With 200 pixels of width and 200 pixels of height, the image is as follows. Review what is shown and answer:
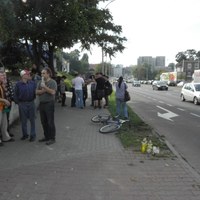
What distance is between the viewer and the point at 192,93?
87.2 ft

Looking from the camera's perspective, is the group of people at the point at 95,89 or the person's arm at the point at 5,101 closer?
the person's arm at the point at 5,101

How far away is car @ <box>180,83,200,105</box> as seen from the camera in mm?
25397

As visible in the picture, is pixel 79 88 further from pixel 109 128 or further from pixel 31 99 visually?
pixel 31 99

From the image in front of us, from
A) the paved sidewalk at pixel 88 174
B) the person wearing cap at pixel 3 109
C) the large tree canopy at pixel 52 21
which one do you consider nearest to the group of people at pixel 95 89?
the large tree canopy at pixel 52 21

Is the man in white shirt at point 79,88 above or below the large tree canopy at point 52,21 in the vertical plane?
below

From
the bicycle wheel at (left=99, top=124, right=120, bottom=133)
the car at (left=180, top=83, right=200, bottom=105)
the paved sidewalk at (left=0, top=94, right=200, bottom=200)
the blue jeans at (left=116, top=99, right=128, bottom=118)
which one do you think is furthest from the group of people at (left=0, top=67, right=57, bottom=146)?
the car at (left=180, top=83, right=200, bottom=105)

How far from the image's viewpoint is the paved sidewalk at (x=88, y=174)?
544 cm

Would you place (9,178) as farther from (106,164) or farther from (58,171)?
(106,164)

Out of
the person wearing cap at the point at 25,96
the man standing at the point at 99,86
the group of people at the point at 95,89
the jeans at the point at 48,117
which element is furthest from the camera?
the group of people at the point at 95,89

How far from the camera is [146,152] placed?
8383 mm

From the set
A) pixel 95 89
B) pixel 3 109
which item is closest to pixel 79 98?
pixel 95 89

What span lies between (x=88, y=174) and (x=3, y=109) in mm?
3193

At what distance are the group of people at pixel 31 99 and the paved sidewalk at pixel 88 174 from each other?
0.38m

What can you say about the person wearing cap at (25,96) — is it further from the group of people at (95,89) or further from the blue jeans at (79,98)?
the blue jeans at (79,98)
